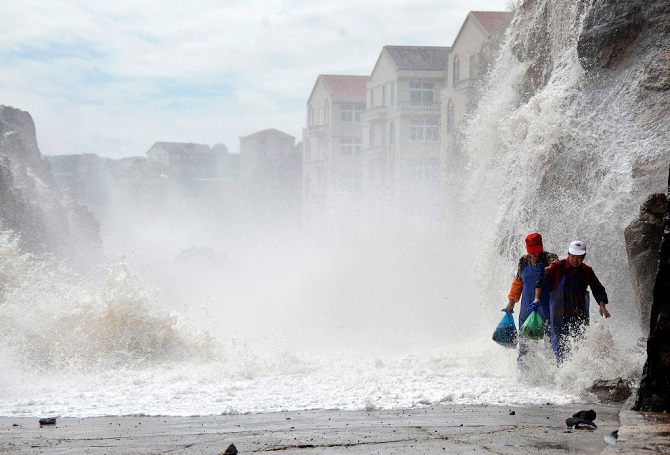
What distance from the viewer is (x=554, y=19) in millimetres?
14367

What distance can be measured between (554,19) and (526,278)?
7.06 metres

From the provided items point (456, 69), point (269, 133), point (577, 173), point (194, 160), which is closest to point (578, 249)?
point (577, 173)

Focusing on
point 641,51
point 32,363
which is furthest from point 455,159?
point 32,363

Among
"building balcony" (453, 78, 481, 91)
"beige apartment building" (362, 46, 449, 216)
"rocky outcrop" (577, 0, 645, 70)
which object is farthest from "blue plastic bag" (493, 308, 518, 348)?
"beige apartment building" (362, 46, 449, 216)

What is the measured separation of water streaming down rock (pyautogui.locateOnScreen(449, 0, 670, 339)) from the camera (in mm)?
10773

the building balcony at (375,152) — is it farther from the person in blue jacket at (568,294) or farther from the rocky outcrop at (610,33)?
the person in blue jacket at (568,294)

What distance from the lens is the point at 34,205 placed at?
2964 centimetres

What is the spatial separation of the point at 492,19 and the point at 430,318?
2779 centimetres

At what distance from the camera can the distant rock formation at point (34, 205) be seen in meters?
27.1

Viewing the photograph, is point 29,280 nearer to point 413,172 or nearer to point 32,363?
point 32,363

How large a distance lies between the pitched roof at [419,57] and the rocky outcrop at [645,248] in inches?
1577

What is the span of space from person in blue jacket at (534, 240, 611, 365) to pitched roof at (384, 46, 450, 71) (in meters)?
40.9

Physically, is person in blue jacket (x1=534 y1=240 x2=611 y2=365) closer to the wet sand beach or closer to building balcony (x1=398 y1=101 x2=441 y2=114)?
the wet sand beach

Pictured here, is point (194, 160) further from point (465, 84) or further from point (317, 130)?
point (465, 84)
